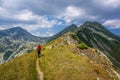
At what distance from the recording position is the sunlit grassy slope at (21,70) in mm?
56438

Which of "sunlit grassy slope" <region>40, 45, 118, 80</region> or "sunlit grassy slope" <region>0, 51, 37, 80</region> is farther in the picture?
"sunlit grassy slope" <region>0, 51, 37, 80</region>

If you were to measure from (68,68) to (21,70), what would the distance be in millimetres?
16660

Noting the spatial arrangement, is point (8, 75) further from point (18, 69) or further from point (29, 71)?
point (29, 71)


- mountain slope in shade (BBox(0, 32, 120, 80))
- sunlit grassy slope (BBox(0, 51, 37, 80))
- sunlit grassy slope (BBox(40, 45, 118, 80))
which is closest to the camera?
sunlit grassy slope (BBox(40, 45, 118, 80))

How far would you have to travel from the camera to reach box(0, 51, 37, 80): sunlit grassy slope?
2222 inches

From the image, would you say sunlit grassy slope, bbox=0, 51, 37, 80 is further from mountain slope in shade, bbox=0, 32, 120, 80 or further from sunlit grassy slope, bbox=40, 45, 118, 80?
sunlit grassy slope, bbox=40, 45, 118, 80

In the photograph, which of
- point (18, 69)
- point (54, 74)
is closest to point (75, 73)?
point (54, 74)

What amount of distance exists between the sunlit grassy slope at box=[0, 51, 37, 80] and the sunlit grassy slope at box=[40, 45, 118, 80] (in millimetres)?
3264

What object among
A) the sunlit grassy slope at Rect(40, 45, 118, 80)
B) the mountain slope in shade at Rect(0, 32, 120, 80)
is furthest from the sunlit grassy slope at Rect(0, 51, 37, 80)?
the sunlit grassy slope at Rect(40, 45, 118, 80)

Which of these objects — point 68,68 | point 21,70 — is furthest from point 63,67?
point 21,70

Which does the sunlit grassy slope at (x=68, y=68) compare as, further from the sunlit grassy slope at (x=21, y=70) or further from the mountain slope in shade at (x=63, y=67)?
the sunlit grassy slope at (x=21, y=70)

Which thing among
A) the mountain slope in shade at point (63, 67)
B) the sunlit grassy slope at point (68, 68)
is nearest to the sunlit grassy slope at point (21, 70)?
the mountain slope in shade at point (63, 67)

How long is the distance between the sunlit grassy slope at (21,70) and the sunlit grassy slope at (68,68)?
3.26 m

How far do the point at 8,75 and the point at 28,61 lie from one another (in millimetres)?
8119
